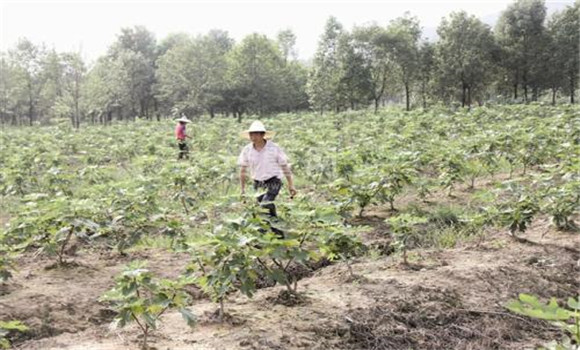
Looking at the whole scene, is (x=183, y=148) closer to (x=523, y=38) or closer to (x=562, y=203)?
(x=562, y=203)

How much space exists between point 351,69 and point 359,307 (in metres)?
31.6

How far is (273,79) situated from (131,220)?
33116 mm

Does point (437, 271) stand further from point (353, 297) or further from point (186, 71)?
point (186, 71)

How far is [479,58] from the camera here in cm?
3247

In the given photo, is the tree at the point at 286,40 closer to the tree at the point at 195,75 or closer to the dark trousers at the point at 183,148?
the tree at the point at 195,75

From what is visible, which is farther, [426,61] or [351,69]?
[426,61]

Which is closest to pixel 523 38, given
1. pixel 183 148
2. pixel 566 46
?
pixel 566 46

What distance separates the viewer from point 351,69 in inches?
1369

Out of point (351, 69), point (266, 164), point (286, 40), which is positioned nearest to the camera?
point (266, 164)

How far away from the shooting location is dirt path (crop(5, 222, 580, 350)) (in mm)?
4051

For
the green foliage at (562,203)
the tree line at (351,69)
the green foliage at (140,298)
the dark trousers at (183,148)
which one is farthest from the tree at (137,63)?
the green foliage at (140,298)

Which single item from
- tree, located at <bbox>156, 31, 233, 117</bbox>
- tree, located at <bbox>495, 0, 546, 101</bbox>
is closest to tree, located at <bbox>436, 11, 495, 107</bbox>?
tree, located at <bbox>495, 0, 546, 101</bbox>

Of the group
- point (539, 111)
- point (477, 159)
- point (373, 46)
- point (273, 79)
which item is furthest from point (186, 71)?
point (477, 159)

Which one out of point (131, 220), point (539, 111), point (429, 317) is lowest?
point (429, 317)
